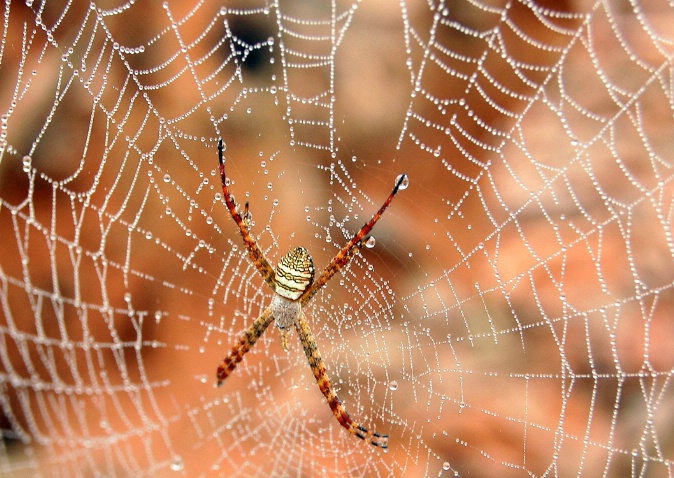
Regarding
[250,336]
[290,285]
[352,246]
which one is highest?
[352,246]

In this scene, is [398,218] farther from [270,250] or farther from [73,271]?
[73,271]

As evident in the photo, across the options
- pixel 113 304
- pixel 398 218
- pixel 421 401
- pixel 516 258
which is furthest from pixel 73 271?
pixel 516 258

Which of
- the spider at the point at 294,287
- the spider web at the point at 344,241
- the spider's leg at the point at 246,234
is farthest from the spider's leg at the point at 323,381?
the spider web at the point at 344,241

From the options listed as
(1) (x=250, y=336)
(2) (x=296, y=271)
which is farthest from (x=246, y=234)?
(1) (x=250, y=336)

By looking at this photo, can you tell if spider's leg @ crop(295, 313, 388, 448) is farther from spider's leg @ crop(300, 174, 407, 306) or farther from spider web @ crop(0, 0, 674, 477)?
spider web @ crop(0, 0, 674, 477)

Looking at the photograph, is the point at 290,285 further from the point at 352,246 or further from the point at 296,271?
the point at 352,246

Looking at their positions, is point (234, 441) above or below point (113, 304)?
below

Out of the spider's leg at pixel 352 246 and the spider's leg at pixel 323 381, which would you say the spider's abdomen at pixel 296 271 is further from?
the spider's leg at pixel 323 381
